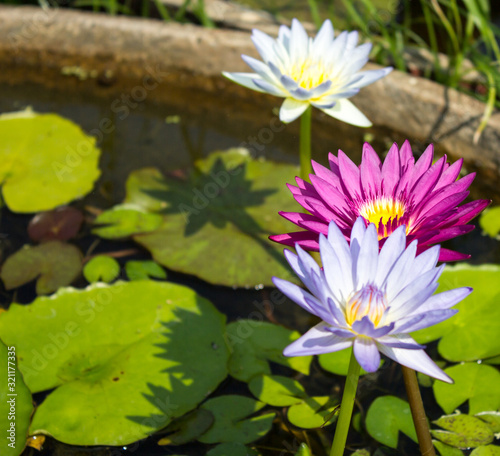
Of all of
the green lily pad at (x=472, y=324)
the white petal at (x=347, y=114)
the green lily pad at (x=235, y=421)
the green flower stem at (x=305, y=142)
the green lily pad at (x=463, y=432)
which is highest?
the white petal at (x=347, y=114)

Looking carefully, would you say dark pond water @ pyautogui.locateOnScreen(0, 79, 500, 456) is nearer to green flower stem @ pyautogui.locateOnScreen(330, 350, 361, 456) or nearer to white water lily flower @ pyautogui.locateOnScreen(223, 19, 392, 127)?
green flower stem @ pyautogui.locateOnScreen(330, 350, 361, 456)

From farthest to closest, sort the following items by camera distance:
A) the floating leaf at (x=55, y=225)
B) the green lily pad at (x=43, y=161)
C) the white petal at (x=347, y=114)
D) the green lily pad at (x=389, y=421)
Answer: the green lily pad at (x=43, y=161) < the floating leaf at (x=55, y=225) < the white petal at (x=347, y=114) < the green lily pad at (x=389, y=421)

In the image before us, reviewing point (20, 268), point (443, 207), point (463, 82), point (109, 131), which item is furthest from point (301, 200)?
point (463, 82)

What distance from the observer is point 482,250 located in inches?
80.1

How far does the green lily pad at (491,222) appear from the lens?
6.81ft

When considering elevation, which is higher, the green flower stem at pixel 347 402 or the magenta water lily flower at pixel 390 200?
the magenta water lily flower at pixel 390 200

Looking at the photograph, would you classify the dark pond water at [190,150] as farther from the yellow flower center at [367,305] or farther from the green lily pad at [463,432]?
the yellow flower center at [367,305]

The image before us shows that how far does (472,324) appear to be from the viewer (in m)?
1.62

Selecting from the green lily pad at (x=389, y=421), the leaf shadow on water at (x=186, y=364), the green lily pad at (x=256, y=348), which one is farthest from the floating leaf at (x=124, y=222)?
the green lily pad at (x=389, y=421)

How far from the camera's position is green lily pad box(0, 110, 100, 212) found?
6.95 feet

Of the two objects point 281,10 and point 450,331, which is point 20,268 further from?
point 281,10

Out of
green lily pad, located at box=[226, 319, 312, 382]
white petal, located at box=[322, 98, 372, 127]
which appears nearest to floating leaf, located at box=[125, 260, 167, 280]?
green lily pad, located at box=[226, 319, 312, 382]

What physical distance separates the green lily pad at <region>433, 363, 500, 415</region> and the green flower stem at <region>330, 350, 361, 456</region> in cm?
59

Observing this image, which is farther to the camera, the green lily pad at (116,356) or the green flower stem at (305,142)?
the green flower stem at (305,142)
